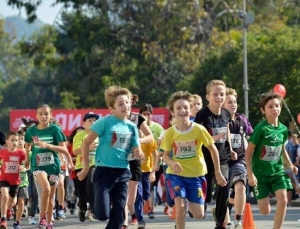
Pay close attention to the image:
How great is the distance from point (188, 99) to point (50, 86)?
91.1 meters

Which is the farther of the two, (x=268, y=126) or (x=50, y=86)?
(x=50, y=86)

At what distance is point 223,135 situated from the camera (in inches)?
540

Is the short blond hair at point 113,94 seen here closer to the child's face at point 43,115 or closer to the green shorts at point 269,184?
the green shorts at point 269,184

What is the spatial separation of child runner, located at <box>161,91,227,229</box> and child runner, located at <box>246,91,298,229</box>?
61 cm

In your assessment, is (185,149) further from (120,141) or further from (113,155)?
(113,155)

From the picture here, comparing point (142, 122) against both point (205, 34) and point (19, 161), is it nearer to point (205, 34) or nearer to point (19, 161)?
point (19, 161)

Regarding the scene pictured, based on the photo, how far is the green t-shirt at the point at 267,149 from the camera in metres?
13.3

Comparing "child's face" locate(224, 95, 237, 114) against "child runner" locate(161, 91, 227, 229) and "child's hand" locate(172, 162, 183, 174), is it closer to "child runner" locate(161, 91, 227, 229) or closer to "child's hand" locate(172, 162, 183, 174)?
"child runner" locate(161, 91, 227, 229)

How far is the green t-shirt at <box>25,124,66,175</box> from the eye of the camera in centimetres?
1571

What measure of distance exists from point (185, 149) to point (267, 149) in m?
1.10

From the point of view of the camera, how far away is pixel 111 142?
12422 mm

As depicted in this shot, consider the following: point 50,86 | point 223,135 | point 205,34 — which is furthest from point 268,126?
point 50,86

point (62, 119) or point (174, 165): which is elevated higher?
point (62, 119)

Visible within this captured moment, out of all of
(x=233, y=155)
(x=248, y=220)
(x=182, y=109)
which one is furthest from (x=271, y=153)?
(x=248, y=220)
